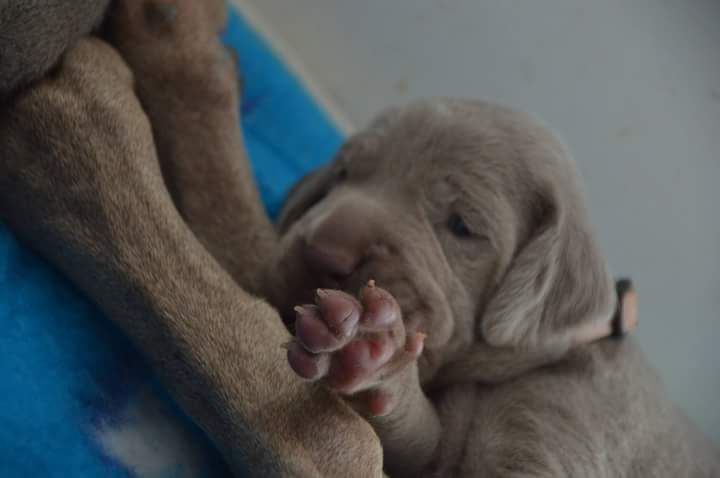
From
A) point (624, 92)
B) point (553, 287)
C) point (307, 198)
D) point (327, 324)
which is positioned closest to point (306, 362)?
point (327, 324)

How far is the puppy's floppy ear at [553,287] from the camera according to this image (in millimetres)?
1549

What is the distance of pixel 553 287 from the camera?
1613 millimetres

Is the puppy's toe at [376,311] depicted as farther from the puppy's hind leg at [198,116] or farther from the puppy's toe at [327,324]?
the puppy's hind leg at [198,116]

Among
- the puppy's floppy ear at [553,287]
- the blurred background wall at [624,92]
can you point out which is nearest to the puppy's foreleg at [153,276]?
the puppy's floppy ear at [553,287]

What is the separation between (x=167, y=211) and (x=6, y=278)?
0.28 metres

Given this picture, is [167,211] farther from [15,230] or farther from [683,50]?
[683,50]

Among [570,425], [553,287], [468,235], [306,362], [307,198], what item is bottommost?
[570,425]

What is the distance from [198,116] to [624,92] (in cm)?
180

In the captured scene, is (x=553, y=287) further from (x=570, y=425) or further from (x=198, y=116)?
(x=198, y=116)

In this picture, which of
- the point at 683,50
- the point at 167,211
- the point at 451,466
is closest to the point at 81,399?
the point at 167,211

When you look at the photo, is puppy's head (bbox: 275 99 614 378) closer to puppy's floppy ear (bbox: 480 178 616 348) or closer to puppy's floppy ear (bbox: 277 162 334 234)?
puppy's floppy ear (bbox: 480 178 616 348)

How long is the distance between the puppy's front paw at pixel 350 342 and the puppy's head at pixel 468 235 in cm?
43

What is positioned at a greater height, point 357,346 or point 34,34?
point 34,34

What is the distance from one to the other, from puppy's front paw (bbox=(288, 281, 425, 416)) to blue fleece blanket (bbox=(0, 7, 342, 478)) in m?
0.34
